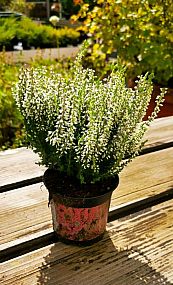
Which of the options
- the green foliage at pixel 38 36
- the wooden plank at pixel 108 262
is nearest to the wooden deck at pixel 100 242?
the wooden plank at pixel 108 262

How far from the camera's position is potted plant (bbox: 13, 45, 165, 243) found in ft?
3.00

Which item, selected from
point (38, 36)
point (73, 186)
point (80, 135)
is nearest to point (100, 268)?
point (73, 186)

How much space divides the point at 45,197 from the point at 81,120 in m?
0.34

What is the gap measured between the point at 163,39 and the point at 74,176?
193 cm

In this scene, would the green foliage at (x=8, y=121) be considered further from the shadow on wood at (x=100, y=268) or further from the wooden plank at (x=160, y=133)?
the shadow on wood at (x=100, y=268)

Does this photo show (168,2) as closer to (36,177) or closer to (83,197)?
(36,177)

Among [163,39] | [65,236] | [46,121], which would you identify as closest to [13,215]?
[65,236]

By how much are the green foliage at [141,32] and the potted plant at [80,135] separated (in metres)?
1.74

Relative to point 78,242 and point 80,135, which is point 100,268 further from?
point 80,135

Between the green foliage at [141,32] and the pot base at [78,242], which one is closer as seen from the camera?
the pot base at [78,242]

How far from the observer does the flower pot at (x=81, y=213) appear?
946mm

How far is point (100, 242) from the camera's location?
1.03 meters

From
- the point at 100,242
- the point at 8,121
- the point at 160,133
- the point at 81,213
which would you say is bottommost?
the point at 8,121

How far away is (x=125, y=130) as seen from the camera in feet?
3.13
